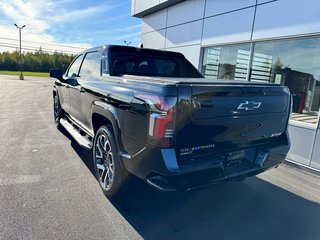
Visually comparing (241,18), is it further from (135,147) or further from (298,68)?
(135,147)

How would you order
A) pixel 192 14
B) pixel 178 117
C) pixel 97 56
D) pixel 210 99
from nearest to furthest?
pixel 178 117, pixel 210 99, pixel 97 56, pixel 192 14

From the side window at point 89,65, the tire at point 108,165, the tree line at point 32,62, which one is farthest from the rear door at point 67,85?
the tree line at point 32,62

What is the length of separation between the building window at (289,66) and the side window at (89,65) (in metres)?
4.06

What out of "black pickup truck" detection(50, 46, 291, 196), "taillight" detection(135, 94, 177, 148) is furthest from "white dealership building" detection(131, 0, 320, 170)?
"taillight" detection(135, 94, 177, 148)

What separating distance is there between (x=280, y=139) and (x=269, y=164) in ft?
1.43

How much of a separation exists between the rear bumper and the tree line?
68222mm

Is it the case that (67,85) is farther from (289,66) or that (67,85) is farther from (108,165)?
(289,66)

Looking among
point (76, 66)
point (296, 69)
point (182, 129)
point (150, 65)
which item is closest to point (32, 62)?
point (76, 66)

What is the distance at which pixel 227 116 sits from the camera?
8.46 ft

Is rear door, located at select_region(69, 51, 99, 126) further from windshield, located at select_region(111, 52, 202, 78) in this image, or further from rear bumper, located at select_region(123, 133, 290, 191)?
rear bumper, located at select_region(123, 133, 290, 191)

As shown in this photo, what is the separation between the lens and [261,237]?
8.92 ft

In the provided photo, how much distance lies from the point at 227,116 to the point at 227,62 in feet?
17.6

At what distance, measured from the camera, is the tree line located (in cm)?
6525

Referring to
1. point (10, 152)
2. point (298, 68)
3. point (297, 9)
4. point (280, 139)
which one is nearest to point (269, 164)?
point (280, 139)
